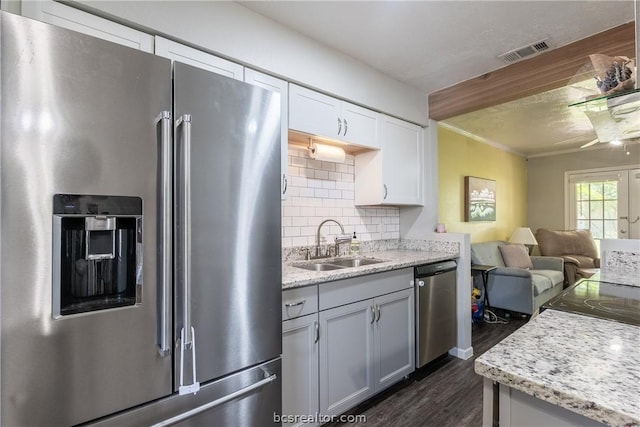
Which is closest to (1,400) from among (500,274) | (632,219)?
(500,274)

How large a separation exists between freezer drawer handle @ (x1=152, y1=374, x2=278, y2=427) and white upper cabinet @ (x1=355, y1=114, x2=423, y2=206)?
1745 millimetres

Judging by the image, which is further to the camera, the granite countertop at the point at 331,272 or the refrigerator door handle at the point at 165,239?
the granite countertop at the point at 331,272

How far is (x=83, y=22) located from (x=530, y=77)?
9.40 feet

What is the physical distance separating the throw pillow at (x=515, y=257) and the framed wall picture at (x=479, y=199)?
1.80ft

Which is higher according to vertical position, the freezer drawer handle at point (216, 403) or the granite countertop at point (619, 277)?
the granite countertop at point (619, 277)

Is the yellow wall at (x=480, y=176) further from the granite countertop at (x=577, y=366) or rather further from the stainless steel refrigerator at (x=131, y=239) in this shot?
the stainless steel refrigerator at (x=131, y=239)

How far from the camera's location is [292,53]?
→ 1.97 m

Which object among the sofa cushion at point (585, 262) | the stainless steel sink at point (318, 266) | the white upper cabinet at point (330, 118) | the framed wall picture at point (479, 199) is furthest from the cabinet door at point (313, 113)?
the sofa cushion at point (585, 262)

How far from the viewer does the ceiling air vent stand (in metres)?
2.16

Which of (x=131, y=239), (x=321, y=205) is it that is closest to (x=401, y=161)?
(x=321, y=205)

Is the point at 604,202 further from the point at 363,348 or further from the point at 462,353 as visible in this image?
the point at 363,348

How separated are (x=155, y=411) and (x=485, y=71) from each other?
310 cm

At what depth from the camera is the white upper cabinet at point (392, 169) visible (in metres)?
2.61

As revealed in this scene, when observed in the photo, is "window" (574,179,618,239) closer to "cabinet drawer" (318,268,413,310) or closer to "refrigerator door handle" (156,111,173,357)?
"cabinet drawer" (318,268,413,310)
